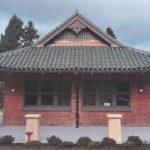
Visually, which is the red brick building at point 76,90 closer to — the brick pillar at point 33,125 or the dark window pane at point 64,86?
the dark window pane at point 64,86

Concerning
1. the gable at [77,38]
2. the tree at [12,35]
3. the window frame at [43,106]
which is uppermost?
the tree at [12,35]

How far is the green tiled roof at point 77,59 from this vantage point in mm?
9266

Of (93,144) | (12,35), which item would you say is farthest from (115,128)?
(12,35)

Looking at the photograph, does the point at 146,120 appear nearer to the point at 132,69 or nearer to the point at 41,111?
the point at 132,69

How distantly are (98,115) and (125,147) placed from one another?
4.13 metres

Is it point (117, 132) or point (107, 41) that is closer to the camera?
point (117, 132)

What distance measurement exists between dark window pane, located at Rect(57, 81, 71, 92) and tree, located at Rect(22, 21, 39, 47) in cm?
3660

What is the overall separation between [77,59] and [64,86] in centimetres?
173

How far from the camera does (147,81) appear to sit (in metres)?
10.1

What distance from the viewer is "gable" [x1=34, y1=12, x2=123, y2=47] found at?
11.5 meters

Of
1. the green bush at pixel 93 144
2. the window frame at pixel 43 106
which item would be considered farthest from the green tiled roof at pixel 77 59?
the green bush at pixel 93 144

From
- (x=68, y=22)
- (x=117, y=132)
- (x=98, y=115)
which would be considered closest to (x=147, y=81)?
(x=98, y=115)

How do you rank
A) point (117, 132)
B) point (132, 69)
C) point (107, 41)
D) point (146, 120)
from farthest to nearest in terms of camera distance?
point (107, 41)
point (146, 120)
point (132, 69)
point (117, 132)

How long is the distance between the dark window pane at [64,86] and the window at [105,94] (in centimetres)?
91
